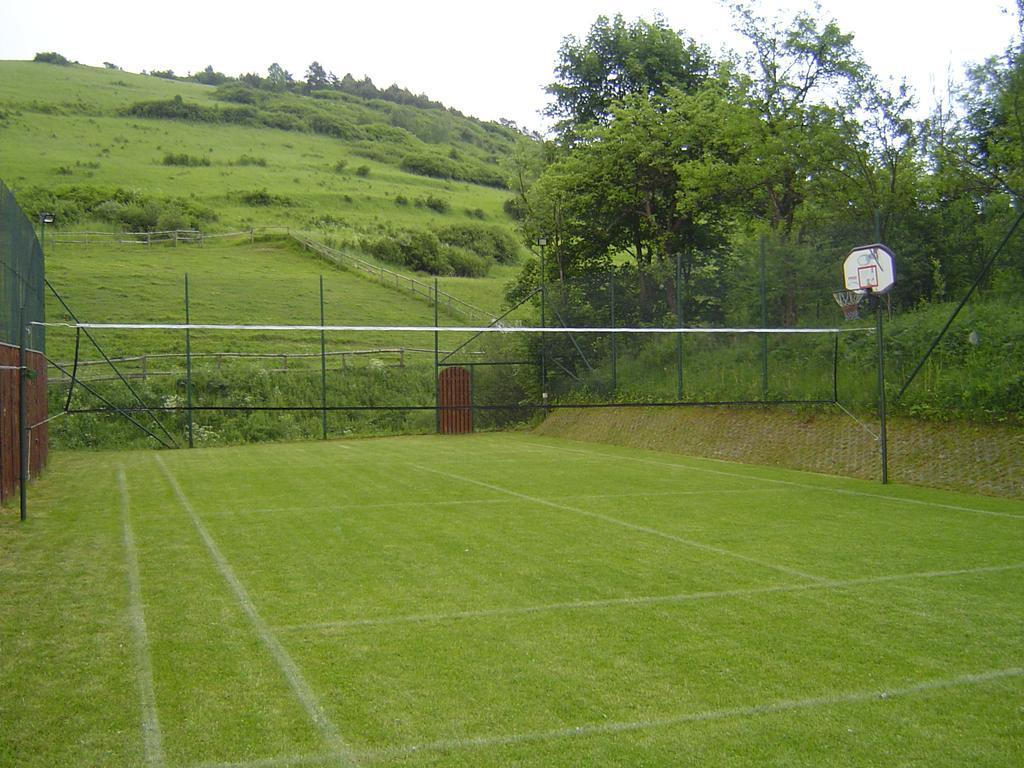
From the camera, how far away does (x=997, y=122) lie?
22.0 meters

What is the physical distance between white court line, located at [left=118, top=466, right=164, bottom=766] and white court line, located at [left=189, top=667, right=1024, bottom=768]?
11.9 inches

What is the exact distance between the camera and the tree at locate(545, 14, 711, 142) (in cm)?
3238

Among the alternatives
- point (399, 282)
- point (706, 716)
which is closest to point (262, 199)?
point (399, 282)

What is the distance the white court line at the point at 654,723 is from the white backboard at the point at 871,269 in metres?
8.76

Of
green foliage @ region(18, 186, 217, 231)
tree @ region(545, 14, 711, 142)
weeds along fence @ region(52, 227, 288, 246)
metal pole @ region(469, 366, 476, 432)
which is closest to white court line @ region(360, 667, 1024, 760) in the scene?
metal pole @ region(469, 366, 476, 432)

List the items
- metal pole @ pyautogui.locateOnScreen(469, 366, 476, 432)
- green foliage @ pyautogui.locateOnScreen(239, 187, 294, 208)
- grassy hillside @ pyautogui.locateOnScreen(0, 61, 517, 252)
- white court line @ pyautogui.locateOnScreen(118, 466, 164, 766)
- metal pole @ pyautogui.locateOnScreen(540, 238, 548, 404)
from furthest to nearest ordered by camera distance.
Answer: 1. green foliage @ pyautogui.locateOnScreen(239, 187, 294, 208)
2. grassy hillside @ pyautogui.locateOnScreen(0, 61, 517, 252)
3. metal pole @ pyautogui.locateOnScreen(469, 366, 476, 432)
4. metal pole @ pyautogui.locateOnScreen(540, 238, 548, 404)
5. white court line @ pyautogui.locateOnScreen(118, 466, 164, 766)

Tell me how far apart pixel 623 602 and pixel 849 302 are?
39.3ft

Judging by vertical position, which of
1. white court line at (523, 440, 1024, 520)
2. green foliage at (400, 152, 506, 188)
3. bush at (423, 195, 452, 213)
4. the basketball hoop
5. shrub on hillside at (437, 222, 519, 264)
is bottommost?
white court line at (523, 440, 1024, 520)

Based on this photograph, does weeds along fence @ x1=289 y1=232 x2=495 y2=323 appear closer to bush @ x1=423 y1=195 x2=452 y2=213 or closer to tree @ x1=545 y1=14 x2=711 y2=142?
tree @ x1=545 y1=14 x2=711 y2=142

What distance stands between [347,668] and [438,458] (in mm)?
13096

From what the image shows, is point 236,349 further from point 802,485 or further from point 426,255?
point 426,255

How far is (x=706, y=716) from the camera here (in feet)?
14.6

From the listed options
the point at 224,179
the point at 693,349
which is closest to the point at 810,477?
the point at 693,349

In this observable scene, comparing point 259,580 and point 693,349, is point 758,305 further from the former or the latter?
Result: point 259,580
